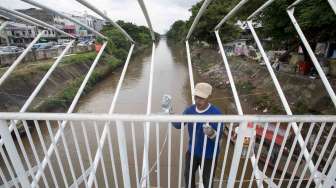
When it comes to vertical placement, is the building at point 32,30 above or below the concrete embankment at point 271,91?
above

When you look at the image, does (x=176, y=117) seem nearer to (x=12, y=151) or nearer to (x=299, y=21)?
(x=12, y=151)

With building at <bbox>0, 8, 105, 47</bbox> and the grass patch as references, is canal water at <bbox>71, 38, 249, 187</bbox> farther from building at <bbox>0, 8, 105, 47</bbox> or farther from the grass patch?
building at <bbox>0, 8, 105, 47</bbox>

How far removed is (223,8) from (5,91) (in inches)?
545

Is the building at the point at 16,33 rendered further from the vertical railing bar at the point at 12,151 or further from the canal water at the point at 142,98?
the canal water at the point at 142,98

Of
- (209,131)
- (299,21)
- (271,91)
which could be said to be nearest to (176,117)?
(209,131)

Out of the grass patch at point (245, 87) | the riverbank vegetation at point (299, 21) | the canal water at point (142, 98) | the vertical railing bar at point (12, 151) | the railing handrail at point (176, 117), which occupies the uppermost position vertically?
the riverbank vegetation at point (299, 21)

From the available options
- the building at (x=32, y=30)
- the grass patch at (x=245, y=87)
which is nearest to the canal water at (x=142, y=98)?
the grass patch at (x=245, y=87)

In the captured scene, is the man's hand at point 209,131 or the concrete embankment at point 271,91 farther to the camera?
the concrete embankment at point 271,91

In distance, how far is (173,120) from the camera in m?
1.13

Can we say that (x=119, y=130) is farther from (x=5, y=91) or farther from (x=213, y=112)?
(x=5, y=91)

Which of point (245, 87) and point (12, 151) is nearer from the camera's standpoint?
point (12, 151)

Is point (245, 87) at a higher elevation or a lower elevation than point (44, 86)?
lower

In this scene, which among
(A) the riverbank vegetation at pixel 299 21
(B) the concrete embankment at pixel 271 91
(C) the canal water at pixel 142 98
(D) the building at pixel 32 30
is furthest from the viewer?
(B) the concrete embankment at pixel 271 91

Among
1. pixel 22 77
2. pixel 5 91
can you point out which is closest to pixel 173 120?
pixel 5 91
